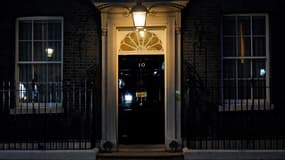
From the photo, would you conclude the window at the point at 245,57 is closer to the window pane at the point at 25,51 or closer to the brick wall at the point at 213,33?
the brick wall at the point at 213,33

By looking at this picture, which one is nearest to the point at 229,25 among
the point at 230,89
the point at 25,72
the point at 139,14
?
the point at 230,89

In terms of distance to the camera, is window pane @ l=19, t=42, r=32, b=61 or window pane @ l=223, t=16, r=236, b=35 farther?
window pane @ l=19, t=42, r=32, b=61

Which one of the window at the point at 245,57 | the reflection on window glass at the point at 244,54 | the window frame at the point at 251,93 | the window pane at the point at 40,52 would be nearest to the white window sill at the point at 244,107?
the window frame at the point at 251,93

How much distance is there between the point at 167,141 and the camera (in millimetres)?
12461

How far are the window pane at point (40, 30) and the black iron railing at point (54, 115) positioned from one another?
3.99 feet

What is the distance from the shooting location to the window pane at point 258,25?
12922mm

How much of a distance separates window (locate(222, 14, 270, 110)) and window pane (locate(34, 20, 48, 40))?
15.0 ft

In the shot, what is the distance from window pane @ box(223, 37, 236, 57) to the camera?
1293 cm

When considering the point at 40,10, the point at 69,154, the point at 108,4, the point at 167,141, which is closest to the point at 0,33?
the point at 40,10

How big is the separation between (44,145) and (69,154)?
83 centimetres

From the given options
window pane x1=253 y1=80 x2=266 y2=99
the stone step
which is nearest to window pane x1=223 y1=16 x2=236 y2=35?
window pane x1=253 y1=80 x2=266 y2=99

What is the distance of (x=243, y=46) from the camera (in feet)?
42.5

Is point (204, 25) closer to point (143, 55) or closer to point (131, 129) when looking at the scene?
point (143, 55)

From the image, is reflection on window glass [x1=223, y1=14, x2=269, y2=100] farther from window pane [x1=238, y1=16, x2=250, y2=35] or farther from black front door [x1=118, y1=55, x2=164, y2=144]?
black front door [x1=118, y1=55, x2=164, y2=144]
